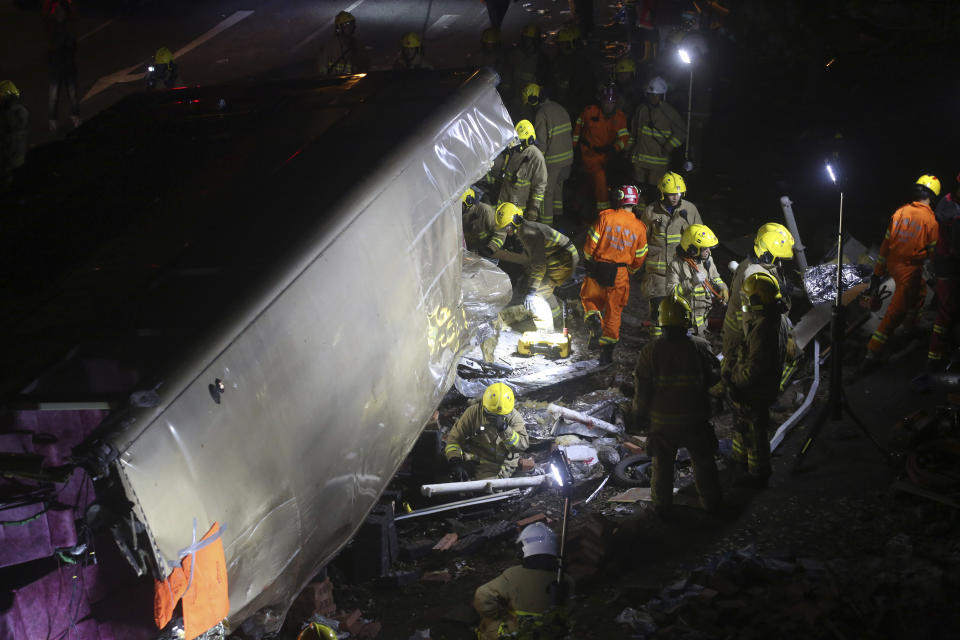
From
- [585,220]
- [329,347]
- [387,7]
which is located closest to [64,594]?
[329,347]

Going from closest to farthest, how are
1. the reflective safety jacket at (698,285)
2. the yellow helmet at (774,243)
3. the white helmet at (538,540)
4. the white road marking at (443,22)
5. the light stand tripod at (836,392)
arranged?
the white helmet at (538,540)
the light stand tripod at (836,392)
the yellow helmet at (774,243)
the reflective safety jacket at (698,285)
the white road marking at (443,22)

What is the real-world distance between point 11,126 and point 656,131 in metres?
7.81

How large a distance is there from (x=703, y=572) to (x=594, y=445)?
2624 millimetres

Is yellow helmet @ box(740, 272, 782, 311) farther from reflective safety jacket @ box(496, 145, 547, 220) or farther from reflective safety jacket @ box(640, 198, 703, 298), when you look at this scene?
reflective safety jacket @ box(496, 145, 547, 220)

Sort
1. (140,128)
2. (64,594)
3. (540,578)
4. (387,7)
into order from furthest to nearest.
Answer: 1. (387,7)
2. (140,128)
3. (540,578)
4. (64,594)

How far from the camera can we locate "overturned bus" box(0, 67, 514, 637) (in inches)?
151

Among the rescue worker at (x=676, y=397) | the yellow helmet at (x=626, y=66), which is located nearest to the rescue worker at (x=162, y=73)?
the yellow helmet at (x=626, y=66)

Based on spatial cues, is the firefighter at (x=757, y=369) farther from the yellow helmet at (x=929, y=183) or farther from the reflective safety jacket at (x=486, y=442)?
the yellow helmet at (x=929, y=183)

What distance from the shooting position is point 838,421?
7.40 meters

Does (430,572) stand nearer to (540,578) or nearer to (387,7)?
(540,578)

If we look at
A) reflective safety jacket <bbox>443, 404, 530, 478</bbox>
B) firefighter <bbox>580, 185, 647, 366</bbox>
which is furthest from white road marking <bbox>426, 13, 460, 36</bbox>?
reflective safety jacket <bbox>443, 404, 530, 478</bbox>

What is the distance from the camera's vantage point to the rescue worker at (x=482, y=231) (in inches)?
348

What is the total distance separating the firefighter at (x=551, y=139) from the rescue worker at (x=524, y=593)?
559 centimetres

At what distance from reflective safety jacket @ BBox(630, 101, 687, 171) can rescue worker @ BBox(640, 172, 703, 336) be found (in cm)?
180
